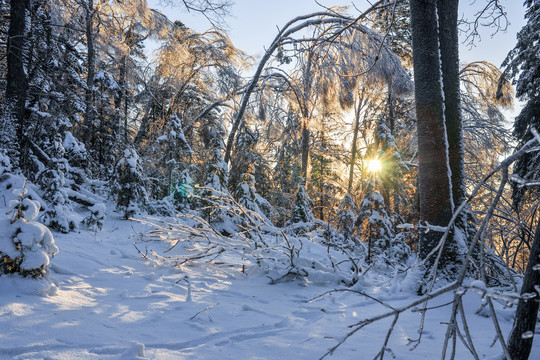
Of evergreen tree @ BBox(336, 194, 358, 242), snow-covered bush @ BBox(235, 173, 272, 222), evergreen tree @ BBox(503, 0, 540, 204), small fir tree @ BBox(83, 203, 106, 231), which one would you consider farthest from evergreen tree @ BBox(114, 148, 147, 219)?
evergreen tree @ BBox(503, 0, 540, 204)

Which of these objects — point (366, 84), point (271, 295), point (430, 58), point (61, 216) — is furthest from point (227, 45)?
point (271, 295)

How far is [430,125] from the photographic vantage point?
131 inches

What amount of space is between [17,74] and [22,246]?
5.19 meters

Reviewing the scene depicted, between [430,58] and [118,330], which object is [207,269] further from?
[430,58]

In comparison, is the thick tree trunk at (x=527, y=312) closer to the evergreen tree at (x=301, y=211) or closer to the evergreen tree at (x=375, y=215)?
the evergreen tree at (x=375, y=215)

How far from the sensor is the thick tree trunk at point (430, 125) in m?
3.26

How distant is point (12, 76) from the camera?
19.1ft

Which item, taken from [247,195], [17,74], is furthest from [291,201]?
[17,74]

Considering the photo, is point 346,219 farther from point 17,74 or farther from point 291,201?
point 17,74

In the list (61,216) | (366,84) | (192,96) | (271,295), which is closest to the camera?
(271,295)

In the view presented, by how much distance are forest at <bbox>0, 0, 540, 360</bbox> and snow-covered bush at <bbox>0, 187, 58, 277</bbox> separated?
11 millimetres

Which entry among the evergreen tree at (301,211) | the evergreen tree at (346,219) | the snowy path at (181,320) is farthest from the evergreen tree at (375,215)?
the snowy path at (181,320)

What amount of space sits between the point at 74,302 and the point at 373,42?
5531 mm

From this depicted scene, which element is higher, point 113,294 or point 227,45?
point 227,45
